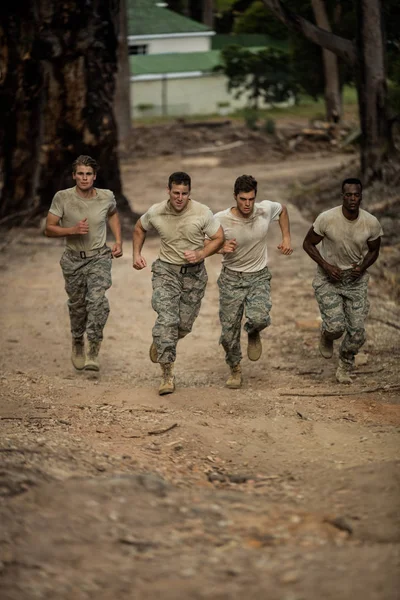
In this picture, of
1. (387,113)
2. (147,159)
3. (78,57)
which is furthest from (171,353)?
(147,159)

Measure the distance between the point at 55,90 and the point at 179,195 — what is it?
9016 mm

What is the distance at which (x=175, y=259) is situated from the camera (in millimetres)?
9211

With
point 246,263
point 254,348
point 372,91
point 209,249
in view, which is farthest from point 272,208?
point 372,91

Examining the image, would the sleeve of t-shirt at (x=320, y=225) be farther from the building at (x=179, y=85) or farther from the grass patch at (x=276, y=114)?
the building at (x=179, y=85)

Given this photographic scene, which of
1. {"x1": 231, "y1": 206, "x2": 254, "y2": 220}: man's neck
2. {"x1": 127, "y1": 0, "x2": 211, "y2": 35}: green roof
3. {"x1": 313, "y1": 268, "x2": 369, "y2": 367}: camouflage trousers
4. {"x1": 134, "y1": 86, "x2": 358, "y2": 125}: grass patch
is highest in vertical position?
{"x1": 127, "y1": 0, "x2": 211, "y2": 35}: green roof

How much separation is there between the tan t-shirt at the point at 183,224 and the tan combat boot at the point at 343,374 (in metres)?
1.84

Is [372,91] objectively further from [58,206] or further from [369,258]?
[58,206]

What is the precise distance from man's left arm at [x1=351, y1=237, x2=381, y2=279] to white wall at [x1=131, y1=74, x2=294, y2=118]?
112 feet

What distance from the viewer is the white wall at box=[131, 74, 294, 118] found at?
42969mm

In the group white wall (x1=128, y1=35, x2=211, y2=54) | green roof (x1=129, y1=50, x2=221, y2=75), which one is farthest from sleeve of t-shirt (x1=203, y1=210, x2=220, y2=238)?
white wall (x1=128, y1=35, x2=211, y2=54)

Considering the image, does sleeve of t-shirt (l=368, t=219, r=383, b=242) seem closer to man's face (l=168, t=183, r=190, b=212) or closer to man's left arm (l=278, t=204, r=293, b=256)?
man's left arm (l=278, t=204, r=293, b=256)

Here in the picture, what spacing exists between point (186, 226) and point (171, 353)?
3.72 ft

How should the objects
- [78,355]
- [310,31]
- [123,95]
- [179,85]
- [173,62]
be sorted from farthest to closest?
[173,62]
[179,85]
[123,95]
[310,31]
[78,355]

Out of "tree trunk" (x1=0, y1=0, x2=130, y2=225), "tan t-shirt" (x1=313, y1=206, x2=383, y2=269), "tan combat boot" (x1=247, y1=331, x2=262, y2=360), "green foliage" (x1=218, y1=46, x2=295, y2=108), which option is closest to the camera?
"tan t-shirt" (x1=313, y1=206, x2=383, y2=269)
